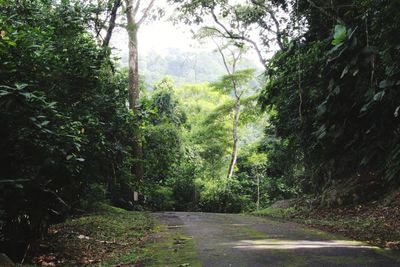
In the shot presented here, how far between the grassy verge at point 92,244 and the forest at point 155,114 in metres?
0.36

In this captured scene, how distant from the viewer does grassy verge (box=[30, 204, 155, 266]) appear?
6.22 m

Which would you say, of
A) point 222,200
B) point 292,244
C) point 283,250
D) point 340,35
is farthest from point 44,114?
point 222,200

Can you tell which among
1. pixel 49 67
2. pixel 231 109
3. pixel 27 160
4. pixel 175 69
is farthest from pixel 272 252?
pixel 175 69

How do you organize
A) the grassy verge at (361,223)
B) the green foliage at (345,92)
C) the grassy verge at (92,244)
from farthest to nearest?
the grassy verge at (361,223) < the green foliage at (345,92) < the grassy verge at (92,244)

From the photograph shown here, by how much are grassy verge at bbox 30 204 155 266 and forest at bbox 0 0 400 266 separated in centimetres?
36

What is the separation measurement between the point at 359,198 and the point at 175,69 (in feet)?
298

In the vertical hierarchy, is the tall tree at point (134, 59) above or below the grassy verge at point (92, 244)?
above

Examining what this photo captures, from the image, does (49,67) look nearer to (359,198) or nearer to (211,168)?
(359,198)

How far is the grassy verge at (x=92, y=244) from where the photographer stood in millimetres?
6219

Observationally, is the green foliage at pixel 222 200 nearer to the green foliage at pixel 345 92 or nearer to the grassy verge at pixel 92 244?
the green foliage at pixel 345 92

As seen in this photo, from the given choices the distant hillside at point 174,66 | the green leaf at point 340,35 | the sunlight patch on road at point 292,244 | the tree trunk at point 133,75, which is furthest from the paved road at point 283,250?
the distant hillside at point 174,66

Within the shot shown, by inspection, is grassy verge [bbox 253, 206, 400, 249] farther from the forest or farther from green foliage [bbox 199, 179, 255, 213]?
green foliage [bbox 199, 179, 255, 213]

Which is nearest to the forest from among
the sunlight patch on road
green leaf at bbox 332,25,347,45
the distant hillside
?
green leaf at bbox 332,25,347,45

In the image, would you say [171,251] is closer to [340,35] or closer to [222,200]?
[340,35]
